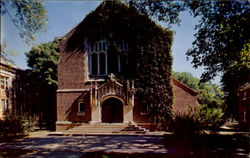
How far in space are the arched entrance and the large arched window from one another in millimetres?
3189

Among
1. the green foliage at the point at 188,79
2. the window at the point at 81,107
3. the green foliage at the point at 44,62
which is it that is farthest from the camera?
the green foliage at the point at 188,79

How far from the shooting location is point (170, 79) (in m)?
18.2

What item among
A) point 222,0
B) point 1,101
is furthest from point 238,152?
point 1,101

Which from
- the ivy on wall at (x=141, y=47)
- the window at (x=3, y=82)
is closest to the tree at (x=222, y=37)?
the ivy on wall at (x=141, y=47)

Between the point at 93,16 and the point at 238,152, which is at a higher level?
the point at 93,16

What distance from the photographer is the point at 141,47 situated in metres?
18.4

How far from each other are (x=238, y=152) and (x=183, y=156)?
2328 millimetres

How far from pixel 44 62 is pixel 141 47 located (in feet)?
54.0

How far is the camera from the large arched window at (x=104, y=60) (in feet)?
63.4

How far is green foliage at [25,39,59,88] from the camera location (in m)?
26.5

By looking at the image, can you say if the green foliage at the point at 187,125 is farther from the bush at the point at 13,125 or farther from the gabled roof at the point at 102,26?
the bush at the point at 13,125

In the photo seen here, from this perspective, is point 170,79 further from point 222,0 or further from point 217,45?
point 222,0

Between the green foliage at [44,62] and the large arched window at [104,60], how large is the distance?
9.59 metres

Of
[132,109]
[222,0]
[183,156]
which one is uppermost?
[222,0]
